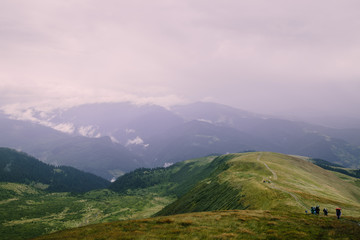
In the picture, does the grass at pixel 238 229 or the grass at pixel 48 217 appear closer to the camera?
the grass at pixel 238 229

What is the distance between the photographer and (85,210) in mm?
192750

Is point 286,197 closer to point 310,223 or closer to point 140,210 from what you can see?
point 310,223

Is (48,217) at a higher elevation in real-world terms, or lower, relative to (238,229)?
lower

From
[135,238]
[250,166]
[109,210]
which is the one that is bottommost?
[109,210]

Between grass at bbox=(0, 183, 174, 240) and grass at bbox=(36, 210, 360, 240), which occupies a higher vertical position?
grass at bbox=(36, 210, 360, 240)

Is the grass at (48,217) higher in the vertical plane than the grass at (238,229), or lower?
lower

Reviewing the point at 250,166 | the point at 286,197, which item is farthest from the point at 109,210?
the point at 286,197

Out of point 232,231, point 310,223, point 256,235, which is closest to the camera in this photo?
point 256,235

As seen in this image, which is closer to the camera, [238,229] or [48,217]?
[238,229]

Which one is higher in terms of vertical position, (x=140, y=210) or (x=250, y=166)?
(x=250, y=166)

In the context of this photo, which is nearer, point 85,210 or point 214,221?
point 214,221

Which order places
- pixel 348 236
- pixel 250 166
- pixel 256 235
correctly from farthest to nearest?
pixel 250 166
pixel 256 235
pixel 348 236

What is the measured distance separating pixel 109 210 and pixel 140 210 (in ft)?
99.4

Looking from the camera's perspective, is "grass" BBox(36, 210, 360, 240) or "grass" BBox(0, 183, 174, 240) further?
"grass" BBox(0, 183, 174, 240)
